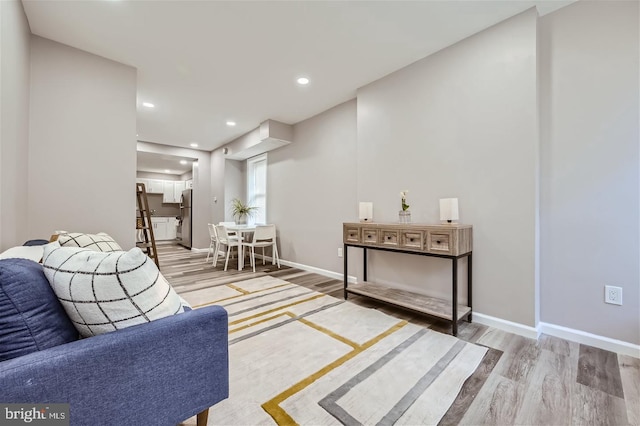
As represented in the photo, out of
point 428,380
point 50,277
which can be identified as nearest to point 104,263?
point 50,277

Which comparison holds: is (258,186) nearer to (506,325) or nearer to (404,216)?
(404,216)

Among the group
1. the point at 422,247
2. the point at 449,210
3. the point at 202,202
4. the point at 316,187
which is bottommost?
the point at 422,247

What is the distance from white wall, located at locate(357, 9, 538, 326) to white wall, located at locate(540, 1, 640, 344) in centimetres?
19

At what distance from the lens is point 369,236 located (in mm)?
2779

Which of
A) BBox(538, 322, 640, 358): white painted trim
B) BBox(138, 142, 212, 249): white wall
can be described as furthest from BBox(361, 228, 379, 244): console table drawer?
BBox(138, 142, 212, 249): white wall

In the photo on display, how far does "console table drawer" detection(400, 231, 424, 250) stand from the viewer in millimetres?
2350

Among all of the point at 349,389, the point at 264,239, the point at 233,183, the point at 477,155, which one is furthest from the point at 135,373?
the point at 233,183

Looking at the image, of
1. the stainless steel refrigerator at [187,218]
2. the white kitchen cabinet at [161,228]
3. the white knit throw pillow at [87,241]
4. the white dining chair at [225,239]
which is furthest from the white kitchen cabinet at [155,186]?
the white knit throw pillow at [87,241]

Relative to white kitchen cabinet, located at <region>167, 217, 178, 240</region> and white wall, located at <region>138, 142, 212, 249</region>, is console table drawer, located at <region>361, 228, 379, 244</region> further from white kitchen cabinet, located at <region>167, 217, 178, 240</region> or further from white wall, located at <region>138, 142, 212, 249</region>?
white kitchen cabinet, located at <region>167, 217, 178, 240</region>

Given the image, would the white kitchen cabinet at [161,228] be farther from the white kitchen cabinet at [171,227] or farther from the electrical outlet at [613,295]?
the electrical outlet at [613,295]

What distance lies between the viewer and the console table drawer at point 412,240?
2.35m

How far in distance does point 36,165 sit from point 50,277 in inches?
90.1

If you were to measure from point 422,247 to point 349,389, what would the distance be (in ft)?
4.35

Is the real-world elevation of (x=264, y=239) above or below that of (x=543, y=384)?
above
